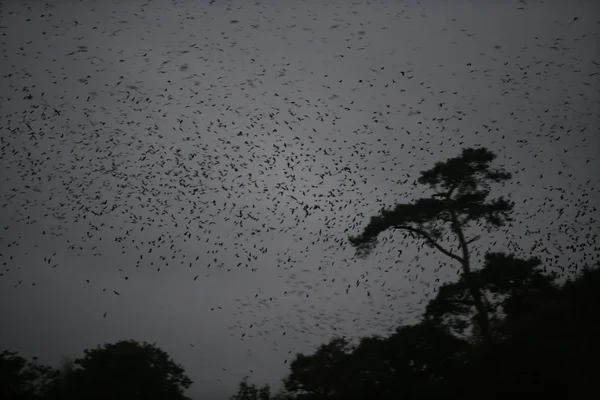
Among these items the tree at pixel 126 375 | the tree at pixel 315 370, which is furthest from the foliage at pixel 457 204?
the tree at pixel 126 375

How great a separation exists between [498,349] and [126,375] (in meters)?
22.7

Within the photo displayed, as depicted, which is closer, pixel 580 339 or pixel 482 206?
pixel 580 339

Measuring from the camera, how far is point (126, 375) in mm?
26781

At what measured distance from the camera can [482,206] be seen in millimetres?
20344

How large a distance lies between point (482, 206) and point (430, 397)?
30.7 feet

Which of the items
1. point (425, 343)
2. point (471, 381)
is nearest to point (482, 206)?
point (425, 343)

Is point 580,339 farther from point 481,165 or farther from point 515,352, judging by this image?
point 481,165

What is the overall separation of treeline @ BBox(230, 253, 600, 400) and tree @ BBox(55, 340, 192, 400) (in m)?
12.5

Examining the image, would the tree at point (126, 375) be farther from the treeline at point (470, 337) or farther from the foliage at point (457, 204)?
the foliage at point (457, 204)

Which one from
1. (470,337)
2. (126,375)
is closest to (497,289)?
(470,337)

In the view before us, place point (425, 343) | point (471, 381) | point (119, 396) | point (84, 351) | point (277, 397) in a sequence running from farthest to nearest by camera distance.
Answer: point (277, 397)
point (84, 351)
point (119, 396)
point (425, 343)
point (471, 381)

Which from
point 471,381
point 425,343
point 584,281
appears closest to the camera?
point 471,381

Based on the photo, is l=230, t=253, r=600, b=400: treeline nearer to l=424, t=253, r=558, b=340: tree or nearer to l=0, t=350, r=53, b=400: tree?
l=424, t=253, r=558, b=340: tree

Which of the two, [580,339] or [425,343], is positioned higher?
[425,343]
